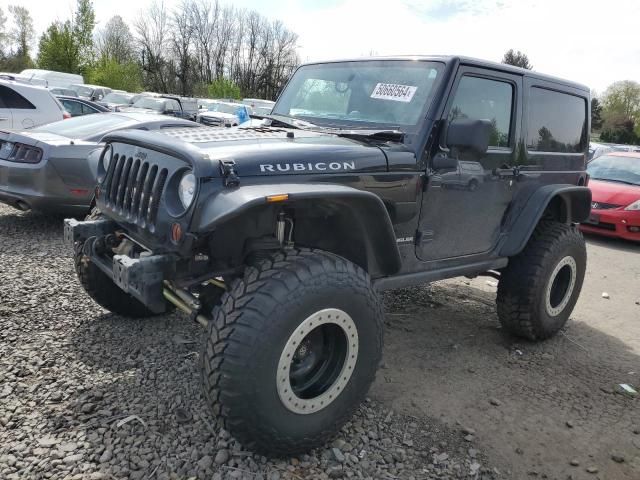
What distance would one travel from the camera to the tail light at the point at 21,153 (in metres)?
5.98

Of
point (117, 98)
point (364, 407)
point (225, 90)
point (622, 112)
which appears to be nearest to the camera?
point (364, 407)

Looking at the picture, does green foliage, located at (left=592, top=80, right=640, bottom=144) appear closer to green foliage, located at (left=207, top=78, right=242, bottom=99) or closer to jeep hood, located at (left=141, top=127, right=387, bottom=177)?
green foliage, located at (left=207, top=78, right=242, bottom=99)

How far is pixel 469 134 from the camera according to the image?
3100 mm

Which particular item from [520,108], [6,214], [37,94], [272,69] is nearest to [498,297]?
[520,108]

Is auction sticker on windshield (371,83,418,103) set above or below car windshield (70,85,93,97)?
below

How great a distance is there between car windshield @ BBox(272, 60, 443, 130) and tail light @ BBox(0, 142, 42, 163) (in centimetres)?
335

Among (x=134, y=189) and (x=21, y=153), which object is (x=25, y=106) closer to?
(x=21, y=153)

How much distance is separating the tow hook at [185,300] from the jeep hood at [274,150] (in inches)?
27.6

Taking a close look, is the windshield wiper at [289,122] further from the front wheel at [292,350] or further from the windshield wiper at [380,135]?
the front wheel at [292,350]

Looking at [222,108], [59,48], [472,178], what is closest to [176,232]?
[472,178]

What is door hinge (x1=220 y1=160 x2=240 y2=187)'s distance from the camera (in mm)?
2459

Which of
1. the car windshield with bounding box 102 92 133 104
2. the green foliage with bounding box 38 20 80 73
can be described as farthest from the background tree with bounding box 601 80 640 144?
the green foliage with bounding box 38 20 80 73

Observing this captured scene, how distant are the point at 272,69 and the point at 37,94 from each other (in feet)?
163

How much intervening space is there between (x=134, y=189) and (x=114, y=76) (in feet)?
144
